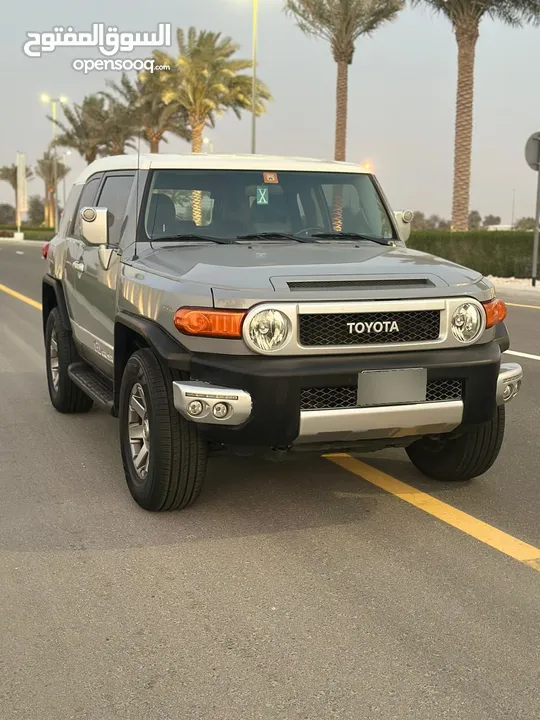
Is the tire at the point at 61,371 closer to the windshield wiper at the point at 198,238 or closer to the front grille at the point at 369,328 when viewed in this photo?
the windshield wiper at the point at 198,238

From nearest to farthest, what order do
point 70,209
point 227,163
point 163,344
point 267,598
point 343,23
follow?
point 267,598 < point 163,344 < point 227,163 < point 70,209 < point 343,23

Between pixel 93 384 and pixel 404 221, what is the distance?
228cm

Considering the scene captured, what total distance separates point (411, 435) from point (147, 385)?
131 cm

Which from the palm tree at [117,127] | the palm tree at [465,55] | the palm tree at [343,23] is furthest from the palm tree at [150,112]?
the palm tree at [465,55]

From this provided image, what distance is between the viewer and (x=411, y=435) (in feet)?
14.5

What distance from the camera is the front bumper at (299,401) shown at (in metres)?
4.05

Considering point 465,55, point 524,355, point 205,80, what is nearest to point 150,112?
point 205,80

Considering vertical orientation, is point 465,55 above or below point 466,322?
above

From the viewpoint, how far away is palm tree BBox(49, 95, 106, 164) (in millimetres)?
57000

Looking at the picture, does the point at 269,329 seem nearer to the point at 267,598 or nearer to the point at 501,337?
the point at 267,598

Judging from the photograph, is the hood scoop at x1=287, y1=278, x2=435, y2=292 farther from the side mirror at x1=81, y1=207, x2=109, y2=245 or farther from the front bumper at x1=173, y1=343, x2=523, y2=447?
the side mirror at x1=81, y1=207, x2=109, y2=245

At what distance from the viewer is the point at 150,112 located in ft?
159

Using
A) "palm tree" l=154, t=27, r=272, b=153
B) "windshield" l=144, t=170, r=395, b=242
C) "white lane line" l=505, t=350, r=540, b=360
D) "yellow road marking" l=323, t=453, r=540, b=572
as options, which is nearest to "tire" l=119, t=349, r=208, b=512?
"windshield" l=144, t=170, r=395, b=242

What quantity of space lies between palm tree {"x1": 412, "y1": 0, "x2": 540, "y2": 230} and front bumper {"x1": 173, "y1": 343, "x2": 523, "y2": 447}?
22.9 m
